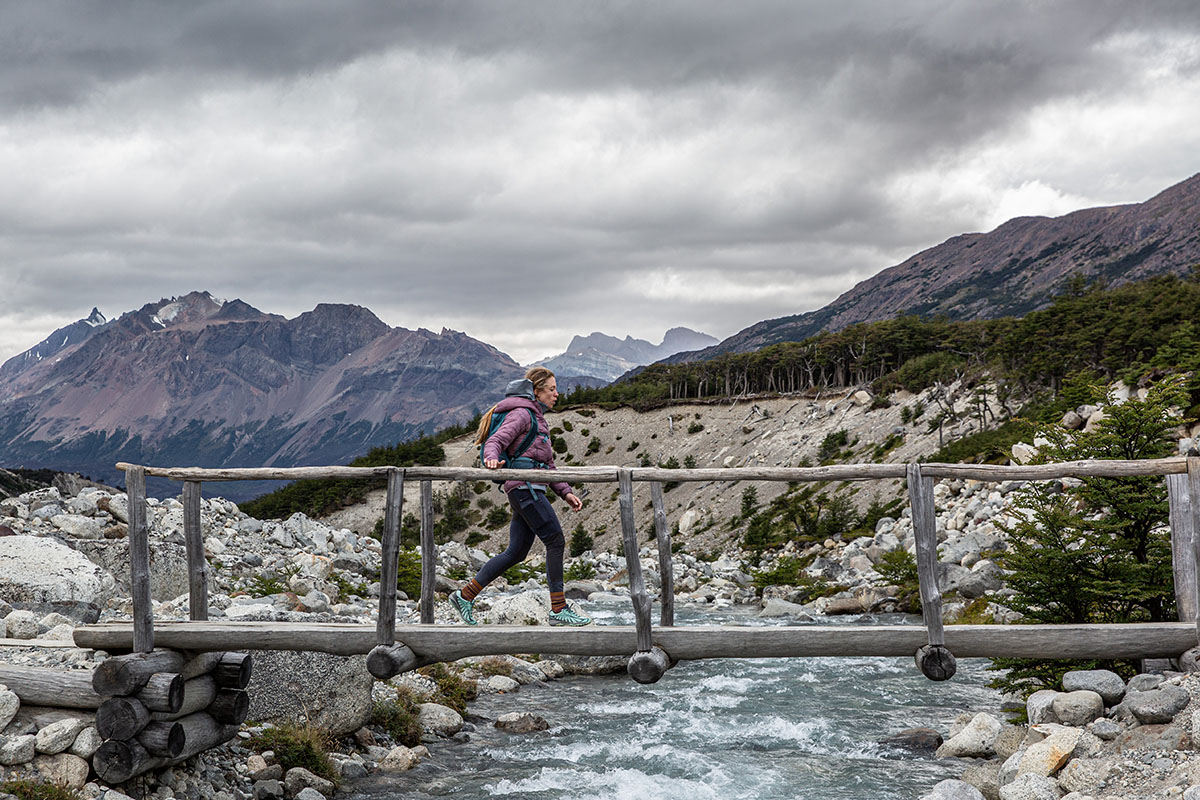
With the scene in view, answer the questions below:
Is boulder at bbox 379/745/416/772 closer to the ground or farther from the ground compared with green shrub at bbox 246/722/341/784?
closer to the ground

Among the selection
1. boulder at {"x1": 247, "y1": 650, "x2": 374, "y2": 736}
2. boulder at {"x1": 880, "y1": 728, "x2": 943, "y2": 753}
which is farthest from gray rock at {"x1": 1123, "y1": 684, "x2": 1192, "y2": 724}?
boulder at {"x1": 247, "y1": 650, "x2": 374, "y2": 736}

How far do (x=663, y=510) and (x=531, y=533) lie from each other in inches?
62.0

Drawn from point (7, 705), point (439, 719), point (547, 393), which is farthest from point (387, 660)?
point (439, 719)

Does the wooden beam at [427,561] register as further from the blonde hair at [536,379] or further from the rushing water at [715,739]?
the rushing water at [715,739]

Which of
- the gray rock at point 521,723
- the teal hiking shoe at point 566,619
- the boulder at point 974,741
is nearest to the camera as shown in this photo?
the teal hiking shoe at point 566,619

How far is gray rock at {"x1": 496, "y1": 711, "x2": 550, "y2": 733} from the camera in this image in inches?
529

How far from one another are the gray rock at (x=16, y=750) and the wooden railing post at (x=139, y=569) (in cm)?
127

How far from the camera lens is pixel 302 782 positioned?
10227mm

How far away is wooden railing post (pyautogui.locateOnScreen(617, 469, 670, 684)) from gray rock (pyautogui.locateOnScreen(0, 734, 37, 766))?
6.20m

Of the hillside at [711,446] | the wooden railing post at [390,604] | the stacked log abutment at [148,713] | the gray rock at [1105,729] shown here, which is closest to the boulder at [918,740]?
the gray rock at [1105,729]

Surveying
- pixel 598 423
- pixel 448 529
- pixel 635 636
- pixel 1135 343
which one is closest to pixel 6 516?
pixel 635 636

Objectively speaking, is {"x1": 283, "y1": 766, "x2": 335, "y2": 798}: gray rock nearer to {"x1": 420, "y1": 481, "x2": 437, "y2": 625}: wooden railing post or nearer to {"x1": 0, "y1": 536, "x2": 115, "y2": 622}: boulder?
{"x1": 420, "y1": 481, "x2": 437, "y2": 625}: wooden railing post

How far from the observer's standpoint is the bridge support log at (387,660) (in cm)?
873

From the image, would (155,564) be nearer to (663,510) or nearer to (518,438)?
(518,438)
